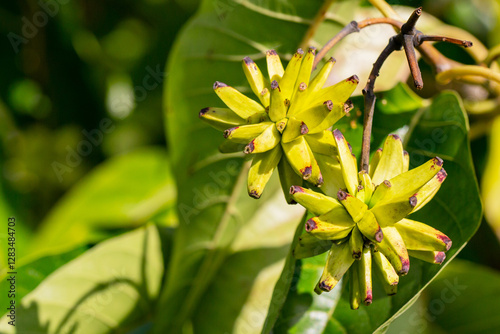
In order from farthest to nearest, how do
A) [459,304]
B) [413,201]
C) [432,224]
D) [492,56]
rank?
[459,304] → [492,56] → [432,224] → [413,201]

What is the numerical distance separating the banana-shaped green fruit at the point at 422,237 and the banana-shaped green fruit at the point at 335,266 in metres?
0.12

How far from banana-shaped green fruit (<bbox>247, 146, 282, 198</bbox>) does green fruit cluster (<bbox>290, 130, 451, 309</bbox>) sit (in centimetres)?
9

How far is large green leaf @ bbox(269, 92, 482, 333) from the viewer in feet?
3.92

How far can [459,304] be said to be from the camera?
2.04 m

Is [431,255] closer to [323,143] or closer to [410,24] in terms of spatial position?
[323,143]

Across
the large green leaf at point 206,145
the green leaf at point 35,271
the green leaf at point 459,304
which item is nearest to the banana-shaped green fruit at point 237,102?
the large green leaf at point 206,145

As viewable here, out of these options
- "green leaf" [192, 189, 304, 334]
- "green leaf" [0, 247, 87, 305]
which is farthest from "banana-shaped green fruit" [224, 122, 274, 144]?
"green leaf" [0, 247, 87, 305]

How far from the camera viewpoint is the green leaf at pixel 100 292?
155 cm

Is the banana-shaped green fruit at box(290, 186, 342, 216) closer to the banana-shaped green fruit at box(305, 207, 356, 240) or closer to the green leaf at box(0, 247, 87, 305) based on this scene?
the banana-shaped green fruit at box(305, 207, 356, 240)

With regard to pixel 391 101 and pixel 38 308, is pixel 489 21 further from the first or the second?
pixel 38 308

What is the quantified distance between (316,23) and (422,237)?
0.75m

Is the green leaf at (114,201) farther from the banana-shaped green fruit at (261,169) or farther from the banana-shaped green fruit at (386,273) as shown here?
the banana-shaped green fruit at (386,273)

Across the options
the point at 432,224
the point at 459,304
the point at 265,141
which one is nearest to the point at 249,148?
the point at 265,141

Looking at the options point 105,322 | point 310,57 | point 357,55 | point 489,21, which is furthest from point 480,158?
point 105,322
